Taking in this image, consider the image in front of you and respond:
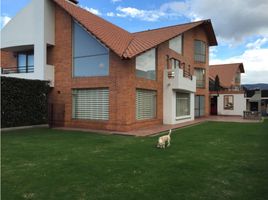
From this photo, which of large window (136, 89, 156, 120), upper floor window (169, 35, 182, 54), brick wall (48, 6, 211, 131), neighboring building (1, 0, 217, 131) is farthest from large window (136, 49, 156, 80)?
upper floor window (169, 35, 182, 54)

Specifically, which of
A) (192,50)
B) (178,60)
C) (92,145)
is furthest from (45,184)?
→ (192,50)

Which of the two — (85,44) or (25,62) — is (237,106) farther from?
(25,62)

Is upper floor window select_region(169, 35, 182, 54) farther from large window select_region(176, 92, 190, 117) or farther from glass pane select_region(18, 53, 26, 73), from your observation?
glass pane select_region(18, 53, 26, 73)

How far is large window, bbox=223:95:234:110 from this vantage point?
36094 millimetres

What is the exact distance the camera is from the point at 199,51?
31.9 metres

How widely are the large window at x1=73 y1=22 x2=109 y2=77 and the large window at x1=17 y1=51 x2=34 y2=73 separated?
5204mm

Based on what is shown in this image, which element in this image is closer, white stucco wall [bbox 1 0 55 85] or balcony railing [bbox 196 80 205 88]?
white stucco wall [bbox 1 0 55 85]

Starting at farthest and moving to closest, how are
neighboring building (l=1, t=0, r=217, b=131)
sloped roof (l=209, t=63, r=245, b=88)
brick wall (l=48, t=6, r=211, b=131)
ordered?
sloped roof (l=209, t=63, r=245, b=88)
neighboring building (l=1, t=0, r=217, b=131)
brick wall (l=48, t=6, r=211, b=131)

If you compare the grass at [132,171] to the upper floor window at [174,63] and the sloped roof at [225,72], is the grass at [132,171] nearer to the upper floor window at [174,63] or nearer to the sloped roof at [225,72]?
the upper floor window at [174,63]

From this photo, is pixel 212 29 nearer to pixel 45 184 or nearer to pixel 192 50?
pixel 192 50

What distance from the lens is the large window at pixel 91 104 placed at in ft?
57.2

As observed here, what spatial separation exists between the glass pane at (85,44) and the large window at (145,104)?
3.71 m

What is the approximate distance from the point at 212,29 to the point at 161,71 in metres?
14.4

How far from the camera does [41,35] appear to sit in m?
19.1
